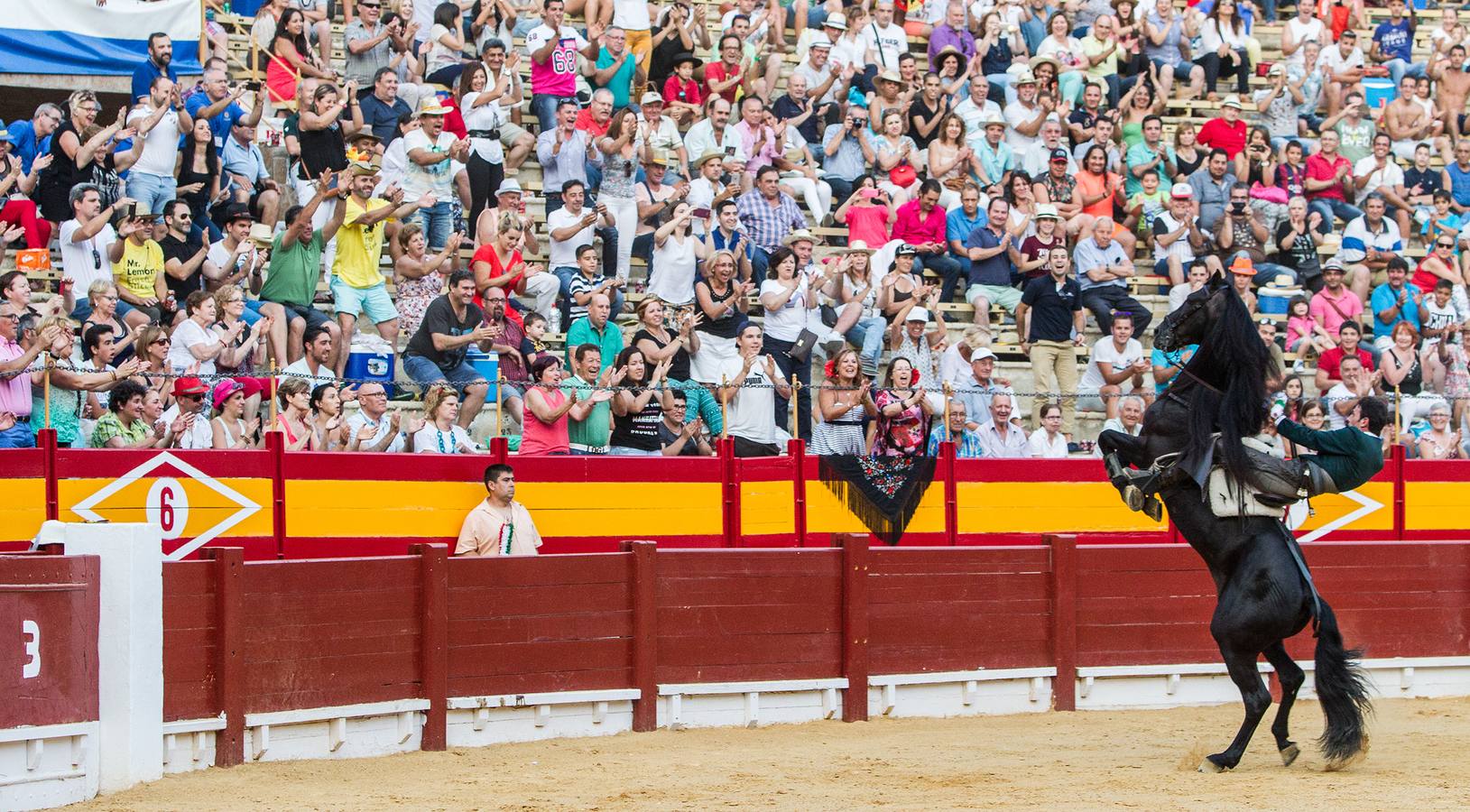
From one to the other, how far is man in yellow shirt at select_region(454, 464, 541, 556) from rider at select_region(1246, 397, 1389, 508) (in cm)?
427

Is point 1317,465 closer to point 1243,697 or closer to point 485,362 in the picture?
point 1243,697

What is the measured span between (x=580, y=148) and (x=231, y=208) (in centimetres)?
310

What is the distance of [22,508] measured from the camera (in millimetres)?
10758

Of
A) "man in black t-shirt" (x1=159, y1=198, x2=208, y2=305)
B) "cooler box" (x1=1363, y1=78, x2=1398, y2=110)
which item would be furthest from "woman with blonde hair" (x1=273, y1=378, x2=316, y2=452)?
"cooler box" (x1=1363, y1=78, x2=1398, y2=110)

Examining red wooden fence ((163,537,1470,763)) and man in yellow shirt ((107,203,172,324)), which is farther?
man in yellow shirt ((107,203,172,324))

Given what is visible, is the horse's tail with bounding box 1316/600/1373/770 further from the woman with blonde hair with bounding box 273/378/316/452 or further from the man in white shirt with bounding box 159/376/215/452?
the man in white shirt with bounding box 159/376/215/452

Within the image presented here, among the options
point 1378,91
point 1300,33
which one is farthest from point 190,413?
point 1378,91

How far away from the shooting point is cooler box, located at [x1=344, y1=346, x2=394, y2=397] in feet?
44.1

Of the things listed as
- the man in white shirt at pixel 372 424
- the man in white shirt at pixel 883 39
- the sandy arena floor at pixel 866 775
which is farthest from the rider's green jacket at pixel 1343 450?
the man in white shirt at pixel 883 39

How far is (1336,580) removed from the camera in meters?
12.6

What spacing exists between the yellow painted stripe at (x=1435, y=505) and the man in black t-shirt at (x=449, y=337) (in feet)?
23.6

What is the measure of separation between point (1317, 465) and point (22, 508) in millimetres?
6800

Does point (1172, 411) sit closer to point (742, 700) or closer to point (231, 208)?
point (742, 700)

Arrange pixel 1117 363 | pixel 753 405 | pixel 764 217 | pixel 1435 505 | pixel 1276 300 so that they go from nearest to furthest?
pixel 753 405, pixel 1435 505, pixel 1117 363, pixel 764 217, pixel 1276 300
